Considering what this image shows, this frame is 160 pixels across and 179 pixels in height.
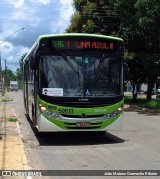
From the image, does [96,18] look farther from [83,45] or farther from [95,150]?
[95,150]

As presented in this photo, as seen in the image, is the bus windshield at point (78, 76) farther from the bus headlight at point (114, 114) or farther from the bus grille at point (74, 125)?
the bus grille at point (74, 125)

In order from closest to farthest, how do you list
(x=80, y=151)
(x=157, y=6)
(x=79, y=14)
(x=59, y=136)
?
1. (x=80, y=151)
2. (x=59, y=136)
3. (x=157, y=6)
4. (x=79, y=14)

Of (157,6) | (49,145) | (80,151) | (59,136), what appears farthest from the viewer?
(157,6)

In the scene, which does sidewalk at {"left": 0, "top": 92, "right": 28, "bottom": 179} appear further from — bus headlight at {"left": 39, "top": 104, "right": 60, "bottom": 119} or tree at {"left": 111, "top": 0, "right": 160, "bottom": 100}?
tree at {"left": 111, "top": 0, "right": 160, "bottom": 100}

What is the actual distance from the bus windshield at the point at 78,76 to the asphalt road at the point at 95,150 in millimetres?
1677

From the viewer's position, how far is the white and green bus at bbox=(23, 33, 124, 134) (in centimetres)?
1430

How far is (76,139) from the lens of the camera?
1602 cm

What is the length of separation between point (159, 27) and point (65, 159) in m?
19.5

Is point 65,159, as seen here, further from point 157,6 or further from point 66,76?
point 157,6

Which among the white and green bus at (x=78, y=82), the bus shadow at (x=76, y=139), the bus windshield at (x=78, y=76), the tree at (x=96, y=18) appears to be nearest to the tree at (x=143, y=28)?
the tree at (x=96, y=18)

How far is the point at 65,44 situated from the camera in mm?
14758

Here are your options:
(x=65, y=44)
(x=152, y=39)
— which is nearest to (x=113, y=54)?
(x=65, y=44)

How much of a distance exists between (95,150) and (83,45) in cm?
359

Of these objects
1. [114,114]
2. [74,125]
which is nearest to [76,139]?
[74,125]
